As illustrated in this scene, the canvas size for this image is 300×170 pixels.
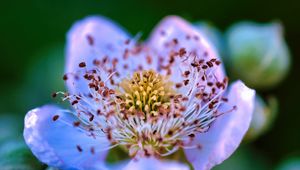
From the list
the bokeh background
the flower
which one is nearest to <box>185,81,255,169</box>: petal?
the flower

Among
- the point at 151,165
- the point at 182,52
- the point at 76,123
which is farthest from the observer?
the point at 182,52

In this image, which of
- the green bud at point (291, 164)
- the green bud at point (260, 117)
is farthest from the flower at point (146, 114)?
the green bud at point (291, 164)

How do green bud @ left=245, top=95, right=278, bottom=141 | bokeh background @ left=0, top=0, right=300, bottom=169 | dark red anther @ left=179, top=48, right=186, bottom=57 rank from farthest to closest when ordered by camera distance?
bokeh background @ left=0, top=0, right=300, bottom=169 < green bud @ left=245, top=95, right=278, bottom=141 < dark red anther @ left=179, top=48, right=186, bottom=57

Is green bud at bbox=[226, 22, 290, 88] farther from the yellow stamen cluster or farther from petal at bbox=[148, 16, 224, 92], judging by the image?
the yellow stamen cluster

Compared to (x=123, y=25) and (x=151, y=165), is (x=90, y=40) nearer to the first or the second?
(x=151, y=165)

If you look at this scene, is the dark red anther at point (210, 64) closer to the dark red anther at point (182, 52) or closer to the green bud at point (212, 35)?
the dark red anther at point (182, 52)

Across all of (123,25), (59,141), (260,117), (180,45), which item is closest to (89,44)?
(180,45)
